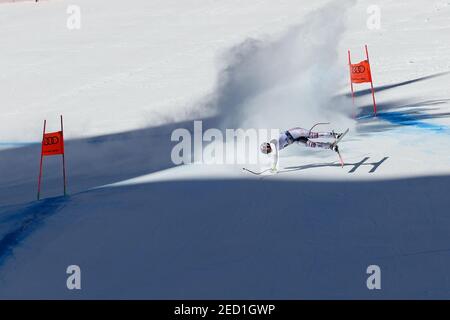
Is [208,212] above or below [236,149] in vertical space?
below

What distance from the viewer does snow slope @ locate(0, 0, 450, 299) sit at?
6.94 m

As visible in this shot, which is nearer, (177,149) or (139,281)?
(139,281)

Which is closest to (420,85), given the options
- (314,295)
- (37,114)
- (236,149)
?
(236,149)

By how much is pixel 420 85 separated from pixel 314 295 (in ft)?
32.8

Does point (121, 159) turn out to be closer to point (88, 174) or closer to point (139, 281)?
point (88, 174)

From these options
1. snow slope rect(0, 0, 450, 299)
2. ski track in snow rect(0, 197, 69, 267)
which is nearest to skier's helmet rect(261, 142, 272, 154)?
snow slope rect(0, 0, 450, 299)

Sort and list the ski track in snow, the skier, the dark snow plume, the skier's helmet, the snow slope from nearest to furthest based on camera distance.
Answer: the snow slope
the ski track in snow
the skier's helmet
the skier
the dark snow plume

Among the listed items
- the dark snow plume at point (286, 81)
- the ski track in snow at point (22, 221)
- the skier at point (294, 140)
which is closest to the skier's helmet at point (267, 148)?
the skier at point (294, 140)

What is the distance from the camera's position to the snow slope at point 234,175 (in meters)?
6.94

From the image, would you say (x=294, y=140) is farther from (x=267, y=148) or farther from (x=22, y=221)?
(x=22, y=221)

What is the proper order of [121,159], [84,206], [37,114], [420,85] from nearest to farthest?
[84,206] < [121,159] < [420,85] < [37,114]

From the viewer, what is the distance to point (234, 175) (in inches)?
397

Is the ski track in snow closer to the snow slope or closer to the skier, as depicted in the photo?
the snow slope

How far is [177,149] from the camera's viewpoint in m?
12.1
